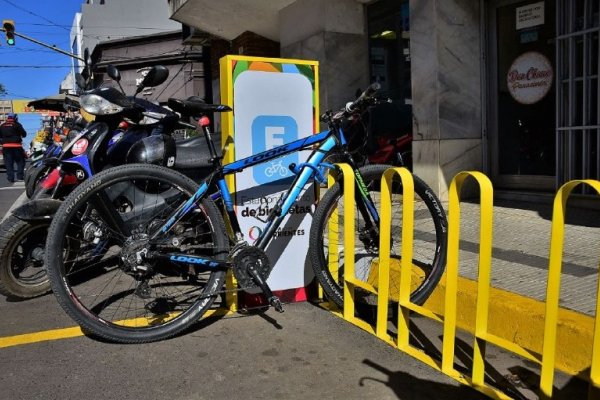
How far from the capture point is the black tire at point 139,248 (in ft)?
10.1

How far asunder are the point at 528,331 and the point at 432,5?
4.64 meters

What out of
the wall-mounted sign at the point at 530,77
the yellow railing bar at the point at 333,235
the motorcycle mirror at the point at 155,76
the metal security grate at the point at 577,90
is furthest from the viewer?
the wall-mounted sign at the point at 530,77

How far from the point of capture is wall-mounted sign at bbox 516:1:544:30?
238 inches

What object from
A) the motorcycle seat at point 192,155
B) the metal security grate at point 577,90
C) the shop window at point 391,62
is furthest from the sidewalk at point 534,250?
the shop window at point 391,62

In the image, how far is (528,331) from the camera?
9.89ft

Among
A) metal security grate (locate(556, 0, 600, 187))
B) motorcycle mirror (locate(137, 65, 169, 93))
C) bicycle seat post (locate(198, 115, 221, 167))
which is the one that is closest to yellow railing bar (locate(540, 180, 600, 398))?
bicycle seat post (locate(198, 115, 221, 167))

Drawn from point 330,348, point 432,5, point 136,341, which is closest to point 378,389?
point 330,348

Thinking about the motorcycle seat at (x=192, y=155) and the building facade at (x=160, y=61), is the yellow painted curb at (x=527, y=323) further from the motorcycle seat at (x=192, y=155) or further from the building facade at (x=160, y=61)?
the building facade at (x=160, y=61)

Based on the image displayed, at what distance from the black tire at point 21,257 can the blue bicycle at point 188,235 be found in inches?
25.3

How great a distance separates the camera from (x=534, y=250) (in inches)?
169

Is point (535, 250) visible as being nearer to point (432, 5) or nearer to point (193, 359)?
point (193, 359)

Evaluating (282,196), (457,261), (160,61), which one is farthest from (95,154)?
(160,61)

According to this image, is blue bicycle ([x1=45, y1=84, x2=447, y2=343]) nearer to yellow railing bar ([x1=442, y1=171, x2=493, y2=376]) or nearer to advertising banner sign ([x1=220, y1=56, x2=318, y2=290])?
advertising banner sign ([x1=220, y1=56, x2=318, y2=290])

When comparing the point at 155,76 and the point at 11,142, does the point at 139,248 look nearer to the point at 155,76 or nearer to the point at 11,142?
the point at 155,76
